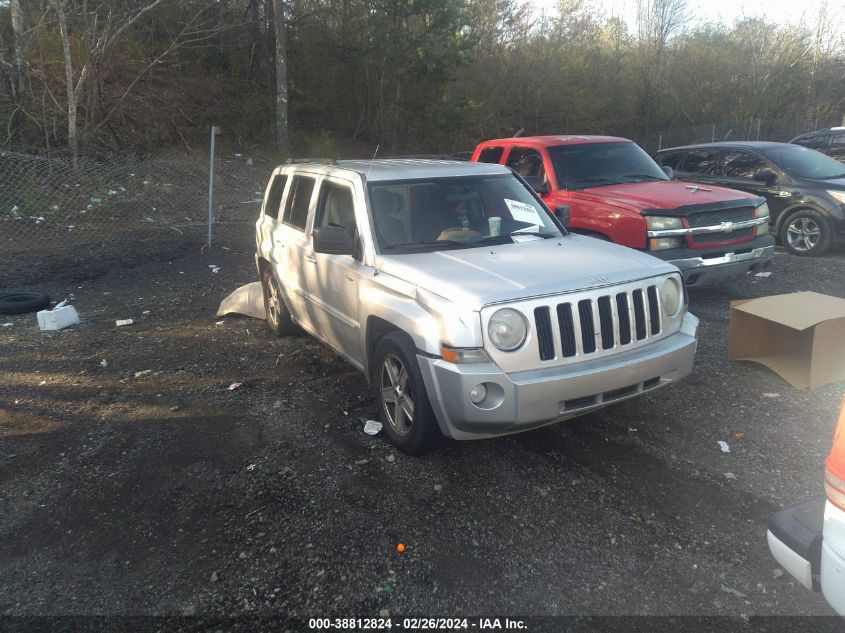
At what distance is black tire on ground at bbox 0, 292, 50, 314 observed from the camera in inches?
307

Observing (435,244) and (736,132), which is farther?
(736,132)

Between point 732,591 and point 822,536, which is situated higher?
point 822,536

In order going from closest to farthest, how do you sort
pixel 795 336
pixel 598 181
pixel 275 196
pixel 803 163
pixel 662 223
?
1. pixel 795 336
2. pixel 275 196
3. pixel 662 223
4. pixel 598 181
5. pixel 803 163

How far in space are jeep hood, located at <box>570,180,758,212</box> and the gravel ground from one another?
1.96 m

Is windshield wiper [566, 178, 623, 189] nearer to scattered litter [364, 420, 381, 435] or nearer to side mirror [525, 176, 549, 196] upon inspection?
side mirror [525, 176, 549, 196]

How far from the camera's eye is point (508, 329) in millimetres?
3584

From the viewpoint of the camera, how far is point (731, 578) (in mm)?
2965

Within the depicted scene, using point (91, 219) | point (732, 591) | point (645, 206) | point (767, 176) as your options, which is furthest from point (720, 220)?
point (91, 219)

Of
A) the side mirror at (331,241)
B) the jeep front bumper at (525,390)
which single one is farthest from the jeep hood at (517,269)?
the jeep front bumper at (525,390)

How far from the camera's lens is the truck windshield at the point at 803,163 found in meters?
9.62

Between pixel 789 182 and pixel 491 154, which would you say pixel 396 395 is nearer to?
pixel 491 154

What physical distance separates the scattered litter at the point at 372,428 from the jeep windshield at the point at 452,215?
124 cm

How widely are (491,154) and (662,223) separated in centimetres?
287

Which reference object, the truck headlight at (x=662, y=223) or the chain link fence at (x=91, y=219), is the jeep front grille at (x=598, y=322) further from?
the chain link fence at (x=91, y=219)
